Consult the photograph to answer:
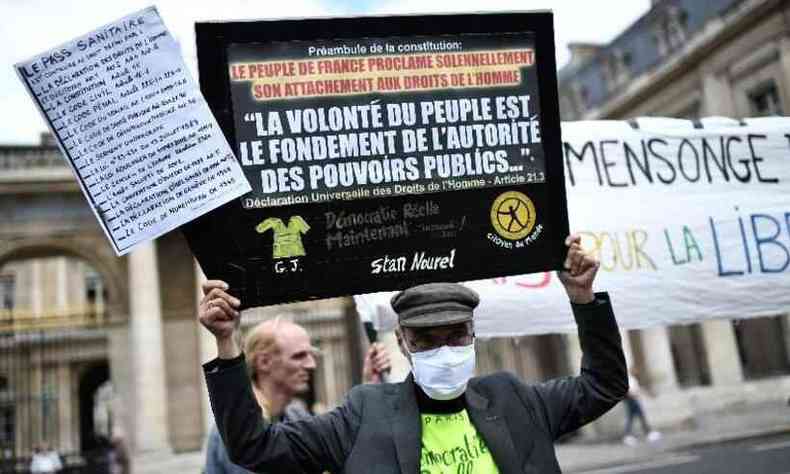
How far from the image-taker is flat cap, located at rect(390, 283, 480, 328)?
2341 millimetres

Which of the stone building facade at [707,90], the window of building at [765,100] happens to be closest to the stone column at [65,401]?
the stone building facade at [707,90]

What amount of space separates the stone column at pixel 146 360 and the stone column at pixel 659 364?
563 inches

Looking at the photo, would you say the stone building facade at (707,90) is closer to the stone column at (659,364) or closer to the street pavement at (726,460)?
the stone column at (659,364)

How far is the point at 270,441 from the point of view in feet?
7.30

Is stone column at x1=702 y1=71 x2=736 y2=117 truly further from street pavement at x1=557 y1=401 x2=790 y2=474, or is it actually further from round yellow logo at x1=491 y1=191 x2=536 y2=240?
round yellow logo at x1=491 y1=191 x2=536 y2=240

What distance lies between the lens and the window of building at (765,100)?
22203 millimetres

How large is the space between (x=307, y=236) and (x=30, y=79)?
1.02 metres

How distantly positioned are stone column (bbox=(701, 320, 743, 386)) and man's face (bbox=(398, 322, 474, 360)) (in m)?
22.4

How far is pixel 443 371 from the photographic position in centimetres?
233

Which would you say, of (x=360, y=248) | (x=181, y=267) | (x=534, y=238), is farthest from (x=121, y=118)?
(x=181, y=267)

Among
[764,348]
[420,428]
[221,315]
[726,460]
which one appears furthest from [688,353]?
[221,315]

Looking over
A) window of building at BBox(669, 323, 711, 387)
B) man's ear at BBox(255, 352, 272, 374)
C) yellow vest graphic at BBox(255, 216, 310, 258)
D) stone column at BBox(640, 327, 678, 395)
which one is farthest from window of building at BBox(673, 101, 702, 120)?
yellow vest graphic at BBox(255, 216, 310, 258)

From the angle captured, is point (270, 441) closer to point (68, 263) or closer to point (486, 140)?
point (486, 140)

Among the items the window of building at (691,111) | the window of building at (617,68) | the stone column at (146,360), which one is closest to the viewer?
the stone column at (146,360)
